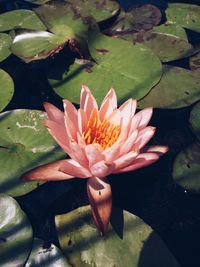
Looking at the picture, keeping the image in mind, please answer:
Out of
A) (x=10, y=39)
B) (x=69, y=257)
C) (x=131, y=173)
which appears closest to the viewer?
(x=69, y=257)

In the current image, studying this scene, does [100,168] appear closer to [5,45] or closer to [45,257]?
[45,257]

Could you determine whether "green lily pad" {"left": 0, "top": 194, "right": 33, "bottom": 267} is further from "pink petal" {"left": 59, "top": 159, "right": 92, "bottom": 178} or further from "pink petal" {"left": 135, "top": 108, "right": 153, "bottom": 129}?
"pink petal" {"left": 135, "top": 108, "right": 153, "bottom": 129}

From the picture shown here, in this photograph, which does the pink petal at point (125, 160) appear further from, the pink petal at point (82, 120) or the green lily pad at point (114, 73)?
the green lily pad at point (114, 73)

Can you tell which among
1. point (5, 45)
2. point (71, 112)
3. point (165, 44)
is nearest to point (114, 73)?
point (165, 44)

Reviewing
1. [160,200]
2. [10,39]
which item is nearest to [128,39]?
[10,39]

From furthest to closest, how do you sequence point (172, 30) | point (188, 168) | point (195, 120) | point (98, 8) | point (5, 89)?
point (98, 8) < point (172, 30) < point (5, 89) < point (195, 120) < point (188, 168)

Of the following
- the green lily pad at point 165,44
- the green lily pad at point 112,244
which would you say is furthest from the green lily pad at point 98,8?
the green lily pad at point 112,244

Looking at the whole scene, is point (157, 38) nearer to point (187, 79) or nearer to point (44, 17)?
point (187, 79)
